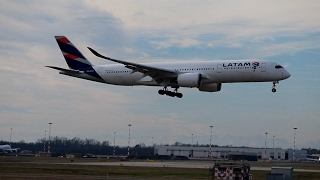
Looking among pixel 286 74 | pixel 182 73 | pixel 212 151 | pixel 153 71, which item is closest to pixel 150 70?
pixel 153 71

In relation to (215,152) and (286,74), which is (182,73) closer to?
(286,74)

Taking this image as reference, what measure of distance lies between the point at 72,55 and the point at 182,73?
2176 centimetres

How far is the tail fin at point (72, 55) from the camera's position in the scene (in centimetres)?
8062

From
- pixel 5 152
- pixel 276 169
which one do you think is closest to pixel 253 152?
pixel 5 152

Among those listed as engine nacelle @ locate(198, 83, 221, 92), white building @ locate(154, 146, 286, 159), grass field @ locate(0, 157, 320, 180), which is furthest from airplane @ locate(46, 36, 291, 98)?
white building @ locate(154, 146, 286, 159)

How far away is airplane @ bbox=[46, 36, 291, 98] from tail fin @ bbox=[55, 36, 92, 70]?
0.26m

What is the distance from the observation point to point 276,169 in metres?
42.5

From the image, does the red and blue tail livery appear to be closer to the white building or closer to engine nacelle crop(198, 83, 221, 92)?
engine nacelle crop(198, 83, 221, 92)

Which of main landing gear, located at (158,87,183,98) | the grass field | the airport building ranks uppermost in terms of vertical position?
main landing gear, located at (158,87,183,98)

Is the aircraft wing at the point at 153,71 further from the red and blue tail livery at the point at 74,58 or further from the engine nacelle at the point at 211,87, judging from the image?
the red and blue tail livery at the point at 74,58

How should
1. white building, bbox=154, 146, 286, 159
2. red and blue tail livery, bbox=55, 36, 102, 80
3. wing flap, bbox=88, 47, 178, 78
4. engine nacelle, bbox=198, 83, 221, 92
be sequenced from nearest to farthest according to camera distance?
wing flap, bbox=88, 47, 178, 78 → engine nacelle, bbox=198, 83, 221, 92 → red and blue tail livery, bbox=55, 36, 102, 80 → white building, bbox=154, 146, 286, 159

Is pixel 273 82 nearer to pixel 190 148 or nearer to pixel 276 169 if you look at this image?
pixel 276 169

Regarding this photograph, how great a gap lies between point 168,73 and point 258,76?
1169 cm

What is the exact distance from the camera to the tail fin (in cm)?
Result: 8062
